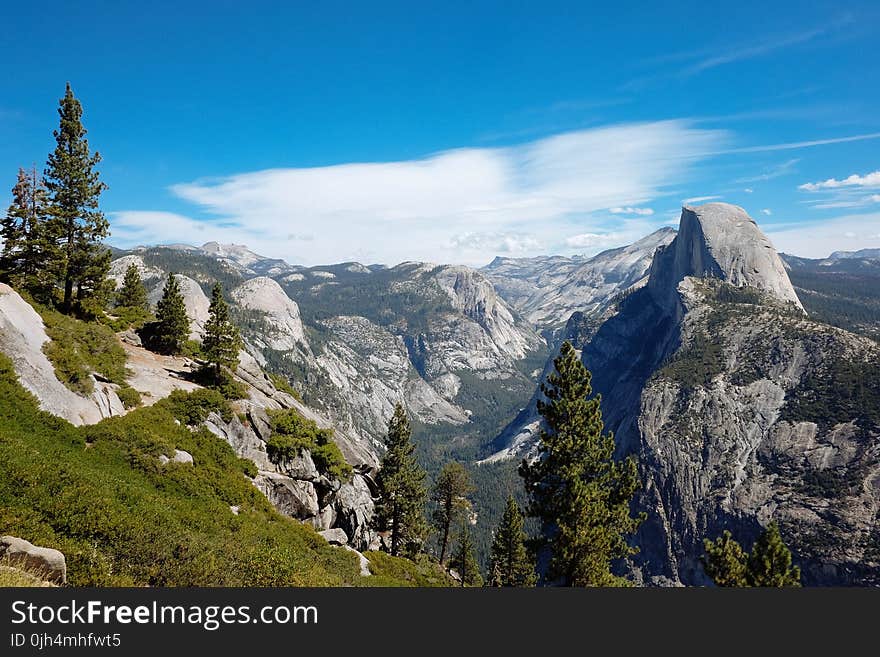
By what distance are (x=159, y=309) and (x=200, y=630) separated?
3793 centimetres

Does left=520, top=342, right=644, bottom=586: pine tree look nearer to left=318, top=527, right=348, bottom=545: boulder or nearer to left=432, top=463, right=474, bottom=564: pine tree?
left=318, top=527, right=348, bottom=545: boulder

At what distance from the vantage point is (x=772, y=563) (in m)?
29.2

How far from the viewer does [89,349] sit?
1147 inches

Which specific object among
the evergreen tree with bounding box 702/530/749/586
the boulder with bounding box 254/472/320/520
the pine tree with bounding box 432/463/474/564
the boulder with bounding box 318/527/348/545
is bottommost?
the pine tree with bounding box 432/463/474/564

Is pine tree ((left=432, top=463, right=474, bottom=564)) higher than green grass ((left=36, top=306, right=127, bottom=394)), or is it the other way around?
green grass ((left=36, top=306, right=127, bottom=394))

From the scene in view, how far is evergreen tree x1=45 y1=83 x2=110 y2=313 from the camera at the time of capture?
3272cm

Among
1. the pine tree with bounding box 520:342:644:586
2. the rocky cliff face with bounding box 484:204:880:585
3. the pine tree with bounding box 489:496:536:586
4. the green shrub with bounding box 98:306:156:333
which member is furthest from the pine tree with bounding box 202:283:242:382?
the rocky cliff face with bounding box 484:204:880:585

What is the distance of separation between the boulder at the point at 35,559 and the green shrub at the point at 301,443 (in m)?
22.8

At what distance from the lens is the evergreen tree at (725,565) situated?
99.1ft

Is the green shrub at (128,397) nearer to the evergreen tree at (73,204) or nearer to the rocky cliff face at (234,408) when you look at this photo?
the rocky cliff face at (234,408)

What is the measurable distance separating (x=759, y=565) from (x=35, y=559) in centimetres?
3775

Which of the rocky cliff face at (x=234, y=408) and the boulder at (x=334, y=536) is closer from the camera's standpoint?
the rocky cliff face at (x=234, y=408)

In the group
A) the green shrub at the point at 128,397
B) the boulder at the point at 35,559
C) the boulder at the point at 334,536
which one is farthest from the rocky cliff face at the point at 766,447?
the boulder at the point at 35,559

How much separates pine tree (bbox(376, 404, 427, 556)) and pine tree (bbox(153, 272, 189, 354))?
20916mm
